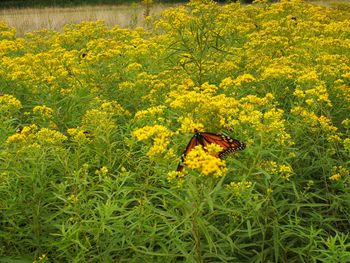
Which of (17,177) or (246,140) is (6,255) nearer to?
(17,177)

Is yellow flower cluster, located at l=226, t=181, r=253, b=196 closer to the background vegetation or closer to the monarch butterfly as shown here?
the monarch butterfly

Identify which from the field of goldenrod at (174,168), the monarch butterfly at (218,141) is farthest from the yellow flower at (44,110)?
the monarch butterfly at (218,141)

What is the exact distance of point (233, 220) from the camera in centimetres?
326

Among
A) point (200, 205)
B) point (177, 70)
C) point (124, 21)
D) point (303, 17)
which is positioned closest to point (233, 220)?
point (200, 205)

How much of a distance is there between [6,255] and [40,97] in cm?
245

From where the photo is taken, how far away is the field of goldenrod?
3064 mm

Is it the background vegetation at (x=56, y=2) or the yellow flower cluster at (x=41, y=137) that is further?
the background vegetation at (x=56, y=2)

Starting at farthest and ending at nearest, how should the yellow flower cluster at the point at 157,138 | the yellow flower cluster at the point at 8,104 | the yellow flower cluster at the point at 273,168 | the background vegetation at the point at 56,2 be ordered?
1. the background vegetation at the point at 56,2
2. the yellow flower cluster at the point at 8,104
3. the yellow flower cluster at the point at 273,168
4. the yellow flower cluster at the point at 157,138

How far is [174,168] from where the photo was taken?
127 inches

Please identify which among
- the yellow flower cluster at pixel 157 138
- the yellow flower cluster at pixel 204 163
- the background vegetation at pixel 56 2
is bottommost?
the background vegetation at pixel 56 2

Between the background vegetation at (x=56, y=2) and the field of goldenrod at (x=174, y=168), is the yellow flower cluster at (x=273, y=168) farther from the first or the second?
the background vegetation at (x=56, y=2)

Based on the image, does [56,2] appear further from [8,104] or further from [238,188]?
[238,188]

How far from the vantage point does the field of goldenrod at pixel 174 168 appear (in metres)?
3.06

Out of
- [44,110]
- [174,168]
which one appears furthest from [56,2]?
[174,168]
